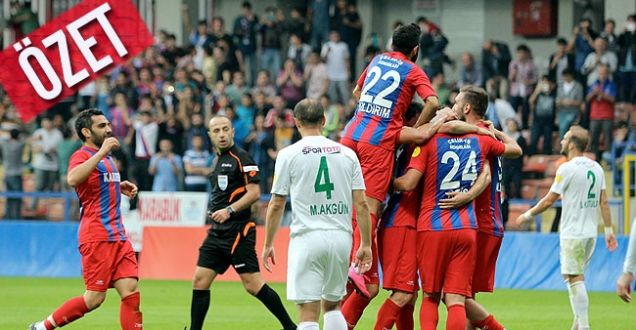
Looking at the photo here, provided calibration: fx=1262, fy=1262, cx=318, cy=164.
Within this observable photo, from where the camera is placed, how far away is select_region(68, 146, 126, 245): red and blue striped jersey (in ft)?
39.6

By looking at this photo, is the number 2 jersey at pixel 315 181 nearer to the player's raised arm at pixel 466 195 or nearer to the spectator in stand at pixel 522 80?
the player's raised arm at pixel 466 195

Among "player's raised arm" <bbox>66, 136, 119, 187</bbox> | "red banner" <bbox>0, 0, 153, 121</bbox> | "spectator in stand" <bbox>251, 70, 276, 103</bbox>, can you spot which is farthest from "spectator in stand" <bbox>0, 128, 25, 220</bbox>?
"player's raised arm" <bbox>66, 136, 119, 187</bbox>

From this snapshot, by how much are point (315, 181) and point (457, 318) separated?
186 cm

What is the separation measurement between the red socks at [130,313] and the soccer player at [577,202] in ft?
16.0

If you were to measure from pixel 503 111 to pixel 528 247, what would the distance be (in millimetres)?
4615

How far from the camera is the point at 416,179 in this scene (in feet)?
36.4

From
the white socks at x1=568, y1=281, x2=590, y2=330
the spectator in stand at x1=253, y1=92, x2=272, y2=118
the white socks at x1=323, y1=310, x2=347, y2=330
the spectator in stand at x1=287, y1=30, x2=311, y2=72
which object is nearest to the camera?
the white socks at x1=323, y1=310, x2=347, y2=330

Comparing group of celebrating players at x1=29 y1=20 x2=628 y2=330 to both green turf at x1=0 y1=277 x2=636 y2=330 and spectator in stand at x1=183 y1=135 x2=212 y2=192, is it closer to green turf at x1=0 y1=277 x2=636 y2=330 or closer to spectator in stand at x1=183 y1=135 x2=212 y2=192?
green turf at x1=0 y1=277 x2=636 y2=330

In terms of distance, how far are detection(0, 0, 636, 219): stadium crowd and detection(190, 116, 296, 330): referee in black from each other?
1110 cm

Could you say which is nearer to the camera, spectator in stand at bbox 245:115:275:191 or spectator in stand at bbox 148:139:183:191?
spectator in stand at bbox 245:115:275:191

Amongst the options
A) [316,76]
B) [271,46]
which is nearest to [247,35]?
[271,46]

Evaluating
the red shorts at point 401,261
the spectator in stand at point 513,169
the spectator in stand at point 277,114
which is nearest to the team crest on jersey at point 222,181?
the red shorts at point 401,261

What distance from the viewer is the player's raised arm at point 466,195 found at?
437 inches

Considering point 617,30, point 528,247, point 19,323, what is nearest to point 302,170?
point 19,323
